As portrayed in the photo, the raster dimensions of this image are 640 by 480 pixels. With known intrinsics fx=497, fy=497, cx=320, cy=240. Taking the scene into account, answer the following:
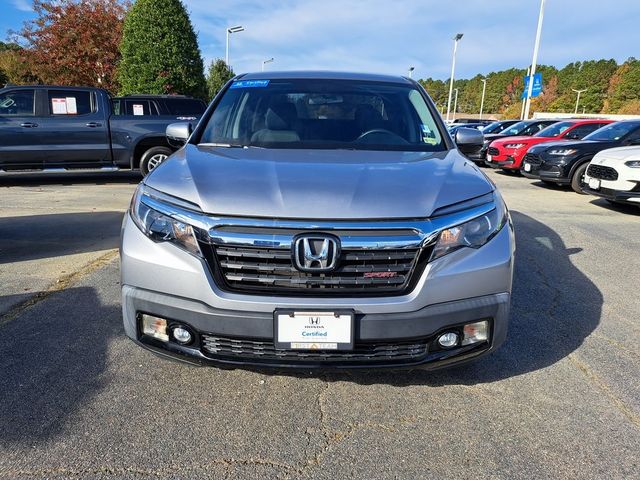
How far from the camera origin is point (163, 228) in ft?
7.48

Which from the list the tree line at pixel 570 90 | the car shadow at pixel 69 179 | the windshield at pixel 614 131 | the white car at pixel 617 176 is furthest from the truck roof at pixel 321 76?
the tree line at pixel 570 90

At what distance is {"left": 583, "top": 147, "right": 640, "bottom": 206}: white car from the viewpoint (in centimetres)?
778

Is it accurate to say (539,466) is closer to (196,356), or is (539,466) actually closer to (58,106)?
(196,356)

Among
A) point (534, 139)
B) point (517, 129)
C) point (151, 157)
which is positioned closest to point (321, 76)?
point (151, 157)

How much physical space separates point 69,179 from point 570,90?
9923 cm

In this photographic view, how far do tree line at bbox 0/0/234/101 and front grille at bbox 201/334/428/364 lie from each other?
15311 mm

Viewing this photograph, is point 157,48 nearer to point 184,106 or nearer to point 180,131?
point 184,106

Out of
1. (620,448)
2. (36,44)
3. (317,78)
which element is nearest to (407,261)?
(620,448)

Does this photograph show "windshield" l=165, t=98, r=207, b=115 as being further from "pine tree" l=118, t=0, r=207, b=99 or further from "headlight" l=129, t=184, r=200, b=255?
"headlight" l=129, t=184, r=200, b=255

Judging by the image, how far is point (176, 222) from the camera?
225cm

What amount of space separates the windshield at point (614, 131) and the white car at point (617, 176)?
234 centimetres

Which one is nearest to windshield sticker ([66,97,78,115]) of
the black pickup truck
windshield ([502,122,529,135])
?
the black pickup truck

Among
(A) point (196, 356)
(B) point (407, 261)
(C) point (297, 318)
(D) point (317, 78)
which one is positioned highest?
(D) point (317, 78)

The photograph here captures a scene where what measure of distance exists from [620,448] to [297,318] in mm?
1586
